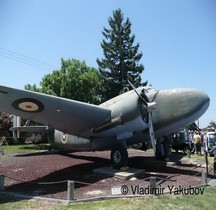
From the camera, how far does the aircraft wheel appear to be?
12.1 m

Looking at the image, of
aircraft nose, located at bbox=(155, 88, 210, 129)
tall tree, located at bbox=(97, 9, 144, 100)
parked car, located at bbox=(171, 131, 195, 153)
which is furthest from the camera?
tall tree, located at bbox=(97, 9, 144, 100)

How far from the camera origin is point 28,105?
10688 millimetres

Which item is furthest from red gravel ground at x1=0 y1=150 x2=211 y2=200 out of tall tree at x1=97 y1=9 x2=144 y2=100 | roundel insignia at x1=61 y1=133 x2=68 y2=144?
tall tree at x1=97 y1=9 x2=144 y2=100

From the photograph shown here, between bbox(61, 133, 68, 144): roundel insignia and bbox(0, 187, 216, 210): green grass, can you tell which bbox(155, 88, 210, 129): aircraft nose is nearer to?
bbox(0, 187, 216, 210): green grass

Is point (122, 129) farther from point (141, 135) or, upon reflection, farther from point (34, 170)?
point (34, 170)

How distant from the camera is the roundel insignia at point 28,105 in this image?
410 inches

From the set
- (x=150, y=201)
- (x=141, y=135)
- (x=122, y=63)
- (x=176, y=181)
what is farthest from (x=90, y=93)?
(x=150, y=201)

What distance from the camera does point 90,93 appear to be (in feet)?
114

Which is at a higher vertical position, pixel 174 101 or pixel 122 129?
pixel 174 101

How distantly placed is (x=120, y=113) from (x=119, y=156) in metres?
1.93

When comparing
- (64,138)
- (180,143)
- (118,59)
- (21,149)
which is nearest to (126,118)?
(64,138)

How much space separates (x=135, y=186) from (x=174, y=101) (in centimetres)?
448

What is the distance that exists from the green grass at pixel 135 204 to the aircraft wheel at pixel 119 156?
387 cm

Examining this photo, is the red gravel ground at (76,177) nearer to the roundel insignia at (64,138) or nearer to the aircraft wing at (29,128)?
the roundel insignia at (64,138)
